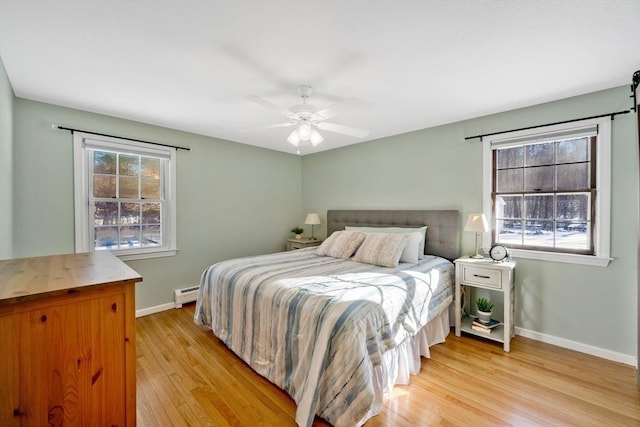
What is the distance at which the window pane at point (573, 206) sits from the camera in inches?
104

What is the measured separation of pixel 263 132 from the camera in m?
3.77

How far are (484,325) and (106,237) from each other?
4341 mm

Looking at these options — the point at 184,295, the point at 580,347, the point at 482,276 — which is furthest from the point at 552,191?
the point at 184,295

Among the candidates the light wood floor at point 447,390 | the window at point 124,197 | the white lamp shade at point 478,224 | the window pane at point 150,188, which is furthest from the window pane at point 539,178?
the window pane at point 150,188

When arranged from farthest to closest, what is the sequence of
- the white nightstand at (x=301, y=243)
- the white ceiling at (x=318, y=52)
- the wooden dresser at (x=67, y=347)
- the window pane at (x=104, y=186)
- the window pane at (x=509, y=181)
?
the white nightstand at (x=301, y=243) < the window pane at (x=104, y=186) < the window pane at (x=509, y=181) < the white ceiling at (x=318, y=52) < the wooden dresser at (x=67, y=347)

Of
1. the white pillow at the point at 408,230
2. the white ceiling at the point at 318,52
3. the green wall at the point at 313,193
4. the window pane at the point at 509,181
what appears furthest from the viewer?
the white pillow at the point at 408,230

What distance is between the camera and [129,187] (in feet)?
11.1

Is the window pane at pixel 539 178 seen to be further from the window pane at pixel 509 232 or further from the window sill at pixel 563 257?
the window sill at pixel 563 257

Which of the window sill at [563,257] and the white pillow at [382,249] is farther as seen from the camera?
the white pillow at [382,249]

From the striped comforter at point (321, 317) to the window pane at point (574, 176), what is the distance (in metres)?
1.41

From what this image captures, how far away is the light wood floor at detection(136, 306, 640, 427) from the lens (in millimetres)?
1769

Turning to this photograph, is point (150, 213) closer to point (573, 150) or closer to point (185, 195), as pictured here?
point (185, 195)

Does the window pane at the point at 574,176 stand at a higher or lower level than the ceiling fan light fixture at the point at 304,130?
lower

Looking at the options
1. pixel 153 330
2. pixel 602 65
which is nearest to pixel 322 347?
pixel 153 330
